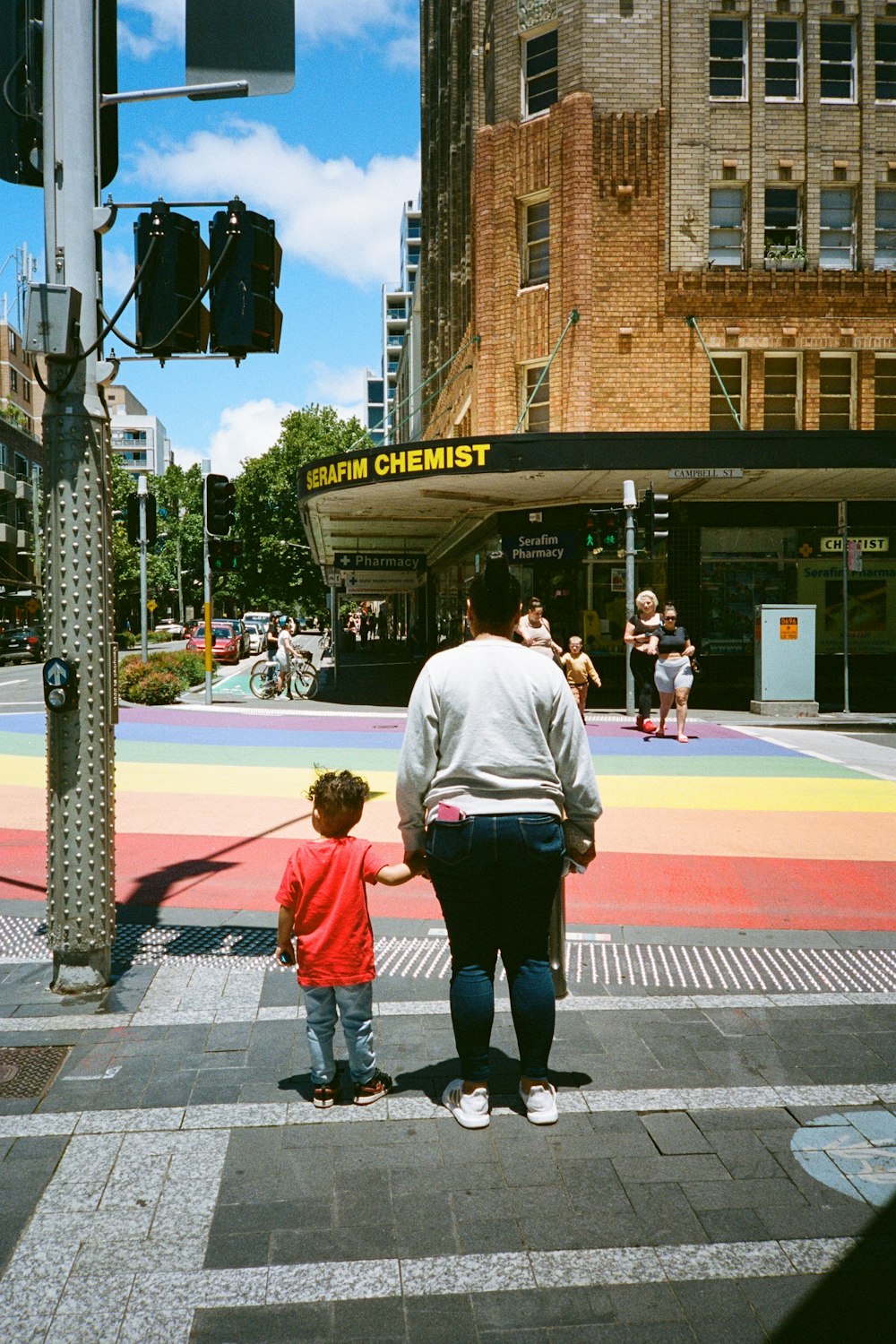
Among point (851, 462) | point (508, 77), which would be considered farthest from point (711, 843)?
A: point (508, 77)

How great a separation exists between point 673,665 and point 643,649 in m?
0.59

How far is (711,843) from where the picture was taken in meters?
8.05

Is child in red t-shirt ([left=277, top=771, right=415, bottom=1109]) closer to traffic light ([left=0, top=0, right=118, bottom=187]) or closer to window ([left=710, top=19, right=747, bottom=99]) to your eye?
traffic light ([left=0, top=0, right=118, bottom=187])

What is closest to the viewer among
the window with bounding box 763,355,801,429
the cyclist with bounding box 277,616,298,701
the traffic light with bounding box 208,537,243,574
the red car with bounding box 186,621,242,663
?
the traffic light with bounding box 208,537,243,574

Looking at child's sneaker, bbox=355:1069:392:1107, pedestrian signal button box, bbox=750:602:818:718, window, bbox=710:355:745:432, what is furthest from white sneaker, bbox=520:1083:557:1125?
window, bbox=710:355:745:432

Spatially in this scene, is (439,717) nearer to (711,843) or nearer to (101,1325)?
(101,1325)

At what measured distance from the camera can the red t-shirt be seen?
372 centimetres

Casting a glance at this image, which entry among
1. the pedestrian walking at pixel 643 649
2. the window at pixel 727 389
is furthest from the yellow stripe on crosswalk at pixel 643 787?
the window at pixel 727 389

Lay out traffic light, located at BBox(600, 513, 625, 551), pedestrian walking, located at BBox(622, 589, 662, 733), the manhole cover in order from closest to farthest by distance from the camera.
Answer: the manhole cover → pedestrian walking, located at BBox(622, 589, 662, 733) → traffic light, located at BBox(600, 513, 625, 551)

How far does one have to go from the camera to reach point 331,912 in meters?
3.75

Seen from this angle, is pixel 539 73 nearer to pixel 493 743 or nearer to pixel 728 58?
pixel 728 58

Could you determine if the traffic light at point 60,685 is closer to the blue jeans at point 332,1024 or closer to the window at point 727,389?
the blue jeans at point 332,1024

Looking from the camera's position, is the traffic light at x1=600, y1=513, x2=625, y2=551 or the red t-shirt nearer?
the red t-shirt

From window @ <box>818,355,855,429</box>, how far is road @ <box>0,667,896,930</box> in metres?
10.4
